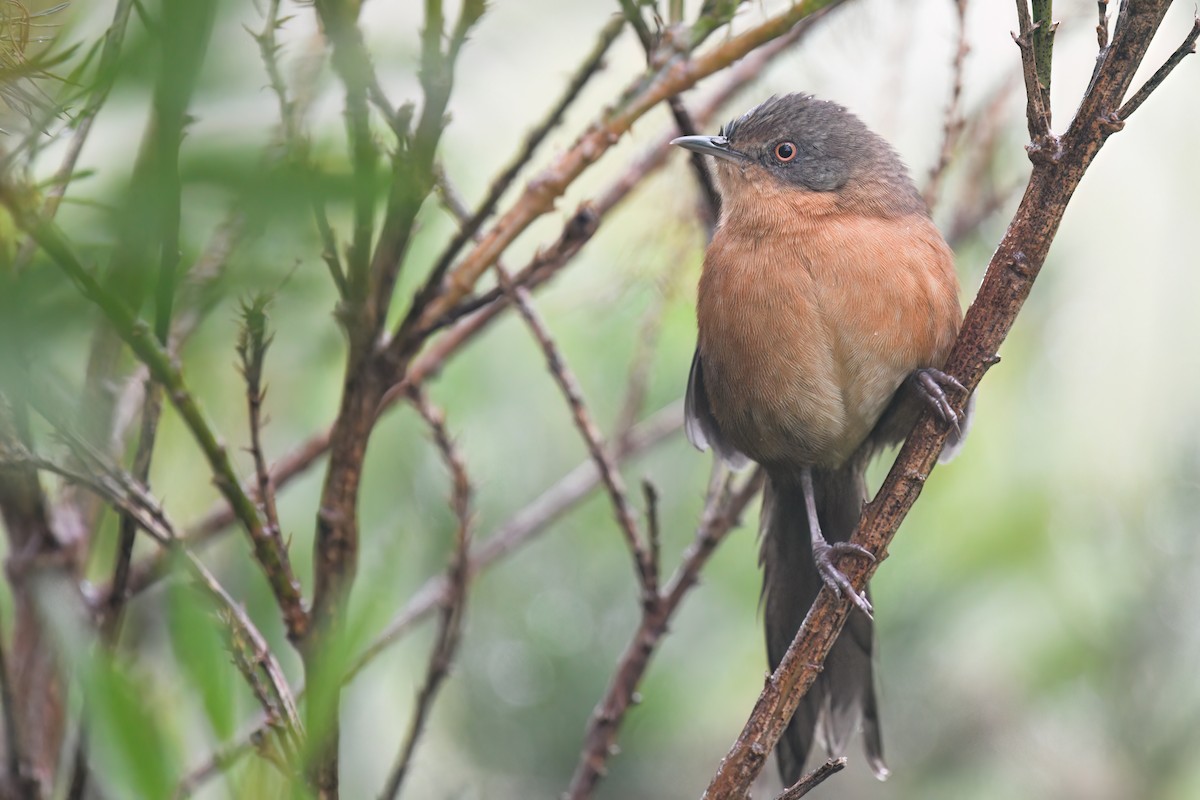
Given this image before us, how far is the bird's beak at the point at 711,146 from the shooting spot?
2820 millimetres

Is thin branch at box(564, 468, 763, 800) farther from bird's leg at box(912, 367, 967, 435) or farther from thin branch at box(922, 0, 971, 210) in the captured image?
thin branch at box(922, 0, 971, 210)

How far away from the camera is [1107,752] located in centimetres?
336

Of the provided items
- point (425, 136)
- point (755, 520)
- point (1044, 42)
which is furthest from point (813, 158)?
point (425, 136)

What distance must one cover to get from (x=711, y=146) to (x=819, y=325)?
58cm

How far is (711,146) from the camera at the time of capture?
321 cm

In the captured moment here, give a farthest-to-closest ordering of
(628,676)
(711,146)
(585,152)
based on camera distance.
A: (711,146) → (628,676) → (585,152)

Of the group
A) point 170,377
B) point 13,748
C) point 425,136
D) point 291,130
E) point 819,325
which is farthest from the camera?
point 819,325

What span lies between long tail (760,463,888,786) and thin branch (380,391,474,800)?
0.88m

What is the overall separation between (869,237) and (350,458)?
5.51 feet

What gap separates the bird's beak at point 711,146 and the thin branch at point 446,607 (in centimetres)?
87

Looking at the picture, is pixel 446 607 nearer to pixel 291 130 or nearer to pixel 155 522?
pixel 155 522

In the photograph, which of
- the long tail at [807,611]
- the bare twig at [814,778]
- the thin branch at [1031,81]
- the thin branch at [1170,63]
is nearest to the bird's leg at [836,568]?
the long tail at [807,611]

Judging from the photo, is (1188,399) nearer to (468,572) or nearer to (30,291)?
(468,572)

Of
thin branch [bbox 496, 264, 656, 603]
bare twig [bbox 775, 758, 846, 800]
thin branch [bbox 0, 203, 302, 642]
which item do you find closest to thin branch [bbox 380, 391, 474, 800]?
thin branch [bbox 496, 264, 656, 603]
